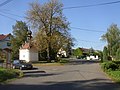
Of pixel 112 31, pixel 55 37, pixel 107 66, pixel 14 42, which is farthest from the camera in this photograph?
pixel 112 31

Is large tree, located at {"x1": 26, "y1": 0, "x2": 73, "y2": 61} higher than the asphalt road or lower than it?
higher

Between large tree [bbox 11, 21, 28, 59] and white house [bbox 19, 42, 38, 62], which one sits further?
large tree [bbox 11, 21, 28, 59]

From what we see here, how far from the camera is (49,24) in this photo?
214ft

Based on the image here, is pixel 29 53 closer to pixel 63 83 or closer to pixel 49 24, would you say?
pixel 49 24

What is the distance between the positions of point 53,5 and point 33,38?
8.15 meters

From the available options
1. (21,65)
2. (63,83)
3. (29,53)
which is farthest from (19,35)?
(63,83)

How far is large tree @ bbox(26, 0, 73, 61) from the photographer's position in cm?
6419

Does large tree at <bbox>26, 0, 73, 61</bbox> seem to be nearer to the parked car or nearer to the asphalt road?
the parked car

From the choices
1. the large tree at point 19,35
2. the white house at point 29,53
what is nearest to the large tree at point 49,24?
the white house at point 29,53

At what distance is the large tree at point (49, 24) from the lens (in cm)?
6419

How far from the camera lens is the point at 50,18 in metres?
64.7

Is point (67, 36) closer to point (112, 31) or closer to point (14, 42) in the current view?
point (14, 42)

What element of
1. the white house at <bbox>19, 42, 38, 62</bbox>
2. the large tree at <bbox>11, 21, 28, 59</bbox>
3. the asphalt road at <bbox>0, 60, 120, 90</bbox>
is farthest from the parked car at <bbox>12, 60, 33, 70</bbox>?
the large tree at <bbox>11, 21, 28, 59</bbox>

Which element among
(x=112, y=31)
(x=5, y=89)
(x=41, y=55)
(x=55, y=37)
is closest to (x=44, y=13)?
(x=55, y=37)
